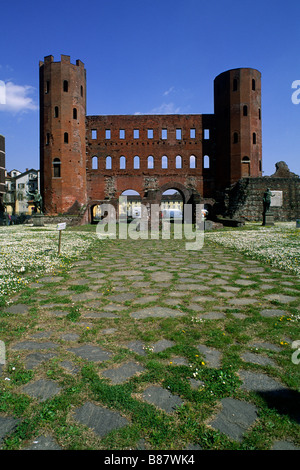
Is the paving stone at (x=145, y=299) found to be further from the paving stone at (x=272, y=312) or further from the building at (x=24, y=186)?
the building at (x=24, y=186)

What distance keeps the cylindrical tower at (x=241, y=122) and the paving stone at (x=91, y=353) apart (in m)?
33.5

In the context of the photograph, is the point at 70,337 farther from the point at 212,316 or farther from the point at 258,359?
the point at 258,359

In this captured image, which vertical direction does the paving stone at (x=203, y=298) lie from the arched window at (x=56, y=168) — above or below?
below

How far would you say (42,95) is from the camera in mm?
33781

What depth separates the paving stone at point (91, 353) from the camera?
2834mm

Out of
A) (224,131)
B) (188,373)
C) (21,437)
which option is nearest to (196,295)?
(188,373)

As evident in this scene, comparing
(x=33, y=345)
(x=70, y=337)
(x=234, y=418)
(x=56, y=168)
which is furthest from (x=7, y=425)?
(x=56, y=168)

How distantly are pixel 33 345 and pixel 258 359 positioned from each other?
2131 millimetres

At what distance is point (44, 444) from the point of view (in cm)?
181

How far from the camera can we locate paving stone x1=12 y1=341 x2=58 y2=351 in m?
3.03

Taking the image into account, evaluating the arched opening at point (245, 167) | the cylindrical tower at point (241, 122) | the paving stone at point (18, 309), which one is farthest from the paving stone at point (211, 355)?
the arched opening at point (245, 167)

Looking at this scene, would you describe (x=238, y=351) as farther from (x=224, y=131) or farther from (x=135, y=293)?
(x=224, y=131)

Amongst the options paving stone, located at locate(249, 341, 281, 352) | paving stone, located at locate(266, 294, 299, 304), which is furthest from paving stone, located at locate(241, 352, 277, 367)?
paving stone, located at locate(266, 294, 299, 304)

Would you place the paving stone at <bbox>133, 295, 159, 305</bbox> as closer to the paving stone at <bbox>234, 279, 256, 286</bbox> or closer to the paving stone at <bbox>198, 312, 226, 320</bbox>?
the paving stone at <bbox>198, 312, 226, 320</bbox>
